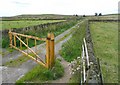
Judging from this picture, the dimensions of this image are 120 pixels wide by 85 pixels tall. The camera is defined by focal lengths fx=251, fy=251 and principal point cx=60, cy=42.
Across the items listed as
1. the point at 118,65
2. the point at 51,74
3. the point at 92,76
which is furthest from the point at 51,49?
the point at 92,76

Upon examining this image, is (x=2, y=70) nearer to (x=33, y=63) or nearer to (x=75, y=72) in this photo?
(x=33, y=63)

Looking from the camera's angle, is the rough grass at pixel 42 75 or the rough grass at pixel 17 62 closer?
the rough grass at pixel 42 75

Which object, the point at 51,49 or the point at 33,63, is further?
the point at 33,63

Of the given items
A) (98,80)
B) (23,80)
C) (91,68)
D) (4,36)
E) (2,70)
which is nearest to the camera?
(98,80)

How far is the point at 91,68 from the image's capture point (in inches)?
236

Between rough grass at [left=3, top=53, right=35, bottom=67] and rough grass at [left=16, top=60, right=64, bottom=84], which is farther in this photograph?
rough grass at [left=3, top=53, right=35, bottom=67]

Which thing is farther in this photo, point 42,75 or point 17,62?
point 17,62

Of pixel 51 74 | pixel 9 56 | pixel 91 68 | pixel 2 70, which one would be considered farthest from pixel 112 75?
pixel 9 56

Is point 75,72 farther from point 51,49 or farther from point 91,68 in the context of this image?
point 91,68

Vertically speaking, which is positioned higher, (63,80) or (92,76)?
(92,76)

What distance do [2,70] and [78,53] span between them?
3.73m

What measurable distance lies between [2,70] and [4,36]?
20.6 feet

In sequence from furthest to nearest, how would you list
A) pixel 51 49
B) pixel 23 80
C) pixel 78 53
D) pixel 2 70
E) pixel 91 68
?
1. pixel 78 53
2. pixel 2 70
3. pixel 51 49
4. pixel 23 80
5. pixel 91 68

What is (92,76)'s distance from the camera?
5473mm
